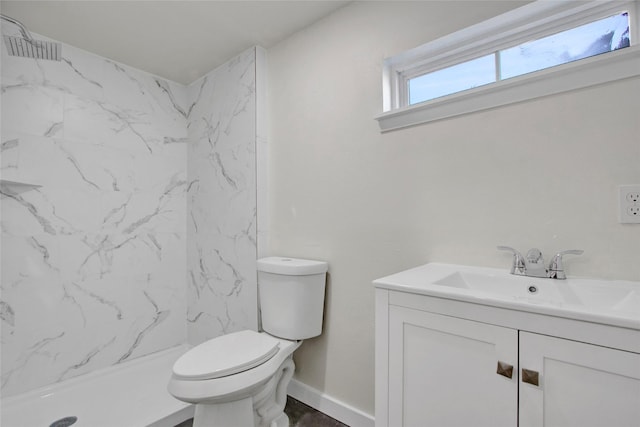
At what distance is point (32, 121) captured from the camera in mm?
1760

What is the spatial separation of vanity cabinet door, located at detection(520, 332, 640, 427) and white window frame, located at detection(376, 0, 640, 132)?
829mm

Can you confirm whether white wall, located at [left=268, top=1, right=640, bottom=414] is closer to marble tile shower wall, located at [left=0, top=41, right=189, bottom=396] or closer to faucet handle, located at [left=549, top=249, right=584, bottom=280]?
faucet handle, located at [left=549, top=249, right=584, bottom=280]

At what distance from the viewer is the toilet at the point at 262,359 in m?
1.19

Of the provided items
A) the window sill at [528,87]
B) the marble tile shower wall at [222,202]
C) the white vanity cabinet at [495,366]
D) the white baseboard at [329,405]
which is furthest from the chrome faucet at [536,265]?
the marble tile shower wall at [222,202]

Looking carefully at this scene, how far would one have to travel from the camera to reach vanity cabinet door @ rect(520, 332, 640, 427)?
1.97 ft

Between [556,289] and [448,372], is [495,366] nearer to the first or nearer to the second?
[448,372]

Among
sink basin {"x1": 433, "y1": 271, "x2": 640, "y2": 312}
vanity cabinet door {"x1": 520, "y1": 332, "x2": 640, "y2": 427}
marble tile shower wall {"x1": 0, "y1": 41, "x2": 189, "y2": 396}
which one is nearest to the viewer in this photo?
vanity cabinet door {"x1": 520, "y1": 332, "x2": 640, "y2": 427}

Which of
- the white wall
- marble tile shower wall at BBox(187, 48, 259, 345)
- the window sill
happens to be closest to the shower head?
marble tile shower wall at BBox(187, 48, 259, 345)

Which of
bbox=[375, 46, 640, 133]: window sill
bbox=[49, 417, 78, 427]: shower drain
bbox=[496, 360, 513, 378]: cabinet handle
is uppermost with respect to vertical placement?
bbox=[375, 46, 640, 133]: window sill

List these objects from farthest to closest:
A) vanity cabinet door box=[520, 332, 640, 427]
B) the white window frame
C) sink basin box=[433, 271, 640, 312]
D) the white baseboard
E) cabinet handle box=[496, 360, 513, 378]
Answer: the white baseboard
the white window frame
sink basin box=[433, 271, 640, 312]
cabinet handle box=[496, 360, 513, 378]
vanity cabinet door box=[520, 332, 640, 427]

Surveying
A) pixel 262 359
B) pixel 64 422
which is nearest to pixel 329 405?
pixel 262 359

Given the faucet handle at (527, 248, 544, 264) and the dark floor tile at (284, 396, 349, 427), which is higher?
the faucet handle at (527, 248, 544, 264)

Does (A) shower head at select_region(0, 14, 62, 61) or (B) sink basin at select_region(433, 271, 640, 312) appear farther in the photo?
(A) shower head at select_region(0, 14, 62, 61)

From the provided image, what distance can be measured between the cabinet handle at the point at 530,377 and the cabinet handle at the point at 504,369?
3 cm
